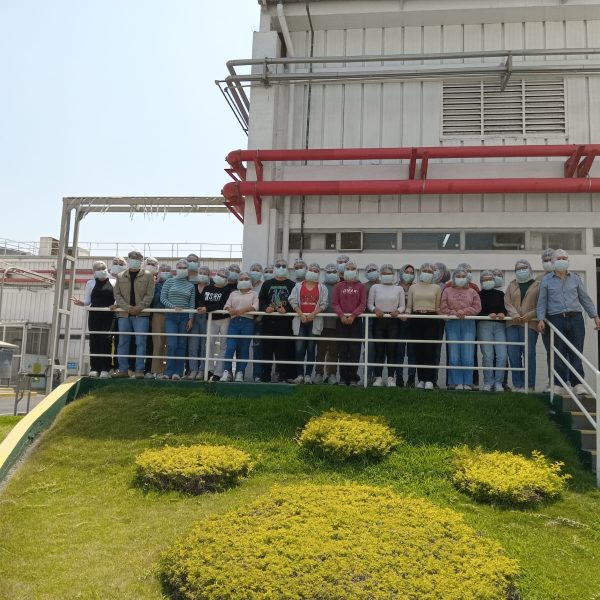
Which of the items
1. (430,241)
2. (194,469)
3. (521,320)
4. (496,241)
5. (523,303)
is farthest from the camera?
(430,241)

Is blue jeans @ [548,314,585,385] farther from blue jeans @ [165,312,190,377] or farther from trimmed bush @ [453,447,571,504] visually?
blue jeans @ [165,312,190,377]

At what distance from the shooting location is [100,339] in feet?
33.0

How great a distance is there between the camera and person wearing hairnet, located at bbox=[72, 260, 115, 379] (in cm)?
1006

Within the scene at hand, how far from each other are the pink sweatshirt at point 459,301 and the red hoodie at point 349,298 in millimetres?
1112

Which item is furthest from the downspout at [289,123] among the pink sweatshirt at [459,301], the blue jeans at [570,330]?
the blue jeans at [570,330]

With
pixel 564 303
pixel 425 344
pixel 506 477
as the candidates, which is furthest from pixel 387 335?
pixel 506 477

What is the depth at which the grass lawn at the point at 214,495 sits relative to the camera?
511cm

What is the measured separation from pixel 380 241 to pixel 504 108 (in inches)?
130

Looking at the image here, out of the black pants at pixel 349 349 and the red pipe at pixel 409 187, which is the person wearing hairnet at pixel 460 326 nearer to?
the black pants at pixel 349 349

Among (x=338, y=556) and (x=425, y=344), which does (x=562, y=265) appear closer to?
(x=425, y=344)

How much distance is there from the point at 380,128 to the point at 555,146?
3073 mm

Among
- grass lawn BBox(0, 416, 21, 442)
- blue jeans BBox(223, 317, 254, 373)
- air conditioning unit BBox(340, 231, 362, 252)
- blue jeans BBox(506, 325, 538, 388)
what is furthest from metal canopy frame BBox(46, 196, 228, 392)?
blue jeans BBox(506, 325, 538, 388)

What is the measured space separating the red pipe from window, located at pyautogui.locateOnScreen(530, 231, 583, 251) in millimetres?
723

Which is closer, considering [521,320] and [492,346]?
[521,320]
